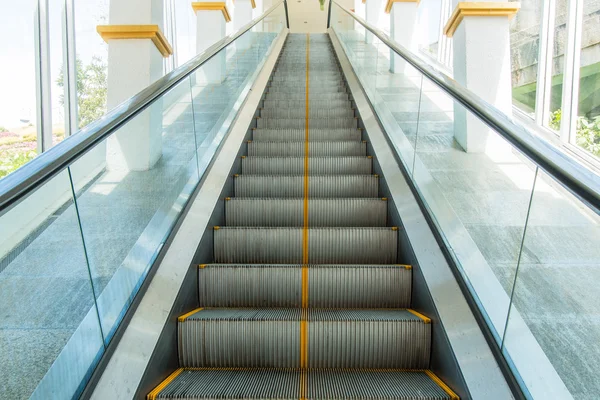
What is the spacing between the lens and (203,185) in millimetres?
3211

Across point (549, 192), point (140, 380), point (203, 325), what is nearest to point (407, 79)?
point (549, 192)

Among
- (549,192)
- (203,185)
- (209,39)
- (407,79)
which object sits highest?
(209,39)

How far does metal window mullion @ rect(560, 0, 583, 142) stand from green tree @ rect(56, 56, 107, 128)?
5656 millimetres

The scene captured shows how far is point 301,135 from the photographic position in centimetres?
471

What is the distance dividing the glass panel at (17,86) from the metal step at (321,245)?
3.34 metres

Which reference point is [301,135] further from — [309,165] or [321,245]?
[321,245]

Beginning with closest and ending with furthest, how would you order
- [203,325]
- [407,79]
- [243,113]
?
[203,325] → [407,79] → [243,113]

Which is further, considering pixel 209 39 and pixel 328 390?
pixel 209 39

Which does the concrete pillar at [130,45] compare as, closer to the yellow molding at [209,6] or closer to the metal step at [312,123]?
the metal step at [312,123]

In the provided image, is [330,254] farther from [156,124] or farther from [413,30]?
[413,30]

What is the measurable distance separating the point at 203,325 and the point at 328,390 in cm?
64

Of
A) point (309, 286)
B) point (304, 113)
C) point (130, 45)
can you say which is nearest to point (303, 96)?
point (304, 113)

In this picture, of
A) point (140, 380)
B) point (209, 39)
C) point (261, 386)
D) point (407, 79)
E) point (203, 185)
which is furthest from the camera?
point (209, 39)

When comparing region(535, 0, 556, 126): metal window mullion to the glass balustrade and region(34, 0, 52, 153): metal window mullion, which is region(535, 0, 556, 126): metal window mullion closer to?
the glass balustrade
